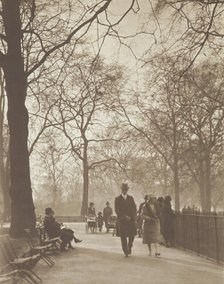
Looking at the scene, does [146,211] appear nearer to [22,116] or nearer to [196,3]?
[22,116]

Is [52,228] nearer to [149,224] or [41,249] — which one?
[149,224]

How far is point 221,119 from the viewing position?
104 feet

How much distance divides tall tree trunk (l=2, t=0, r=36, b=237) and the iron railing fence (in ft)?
14.9

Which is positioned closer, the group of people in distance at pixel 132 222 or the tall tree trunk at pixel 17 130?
the group of people in distance at pixel 132 222

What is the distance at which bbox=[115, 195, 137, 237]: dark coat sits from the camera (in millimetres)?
14680

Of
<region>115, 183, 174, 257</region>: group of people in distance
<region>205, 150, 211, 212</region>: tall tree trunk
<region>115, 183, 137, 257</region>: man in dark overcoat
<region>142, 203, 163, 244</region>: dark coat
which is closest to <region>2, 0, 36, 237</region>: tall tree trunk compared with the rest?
<region>115, 183, 174, 257</region>: group of people in distance

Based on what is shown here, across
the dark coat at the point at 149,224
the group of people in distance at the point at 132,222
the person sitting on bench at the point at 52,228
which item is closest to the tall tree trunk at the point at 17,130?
the person sitting on bench at the point at 52,228

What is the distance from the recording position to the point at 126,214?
49.1 ft

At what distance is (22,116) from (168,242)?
6.51m

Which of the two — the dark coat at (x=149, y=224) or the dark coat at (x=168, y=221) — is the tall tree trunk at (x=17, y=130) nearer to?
the dark coat at (x=149, y=224)

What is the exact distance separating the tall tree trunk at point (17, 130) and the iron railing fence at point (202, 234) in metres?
4.56

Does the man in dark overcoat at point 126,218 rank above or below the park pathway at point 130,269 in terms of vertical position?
above

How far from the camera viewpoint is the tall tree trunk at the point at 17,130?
16.4 meters

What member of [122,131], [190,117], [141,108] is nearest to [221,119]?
[190,117]
